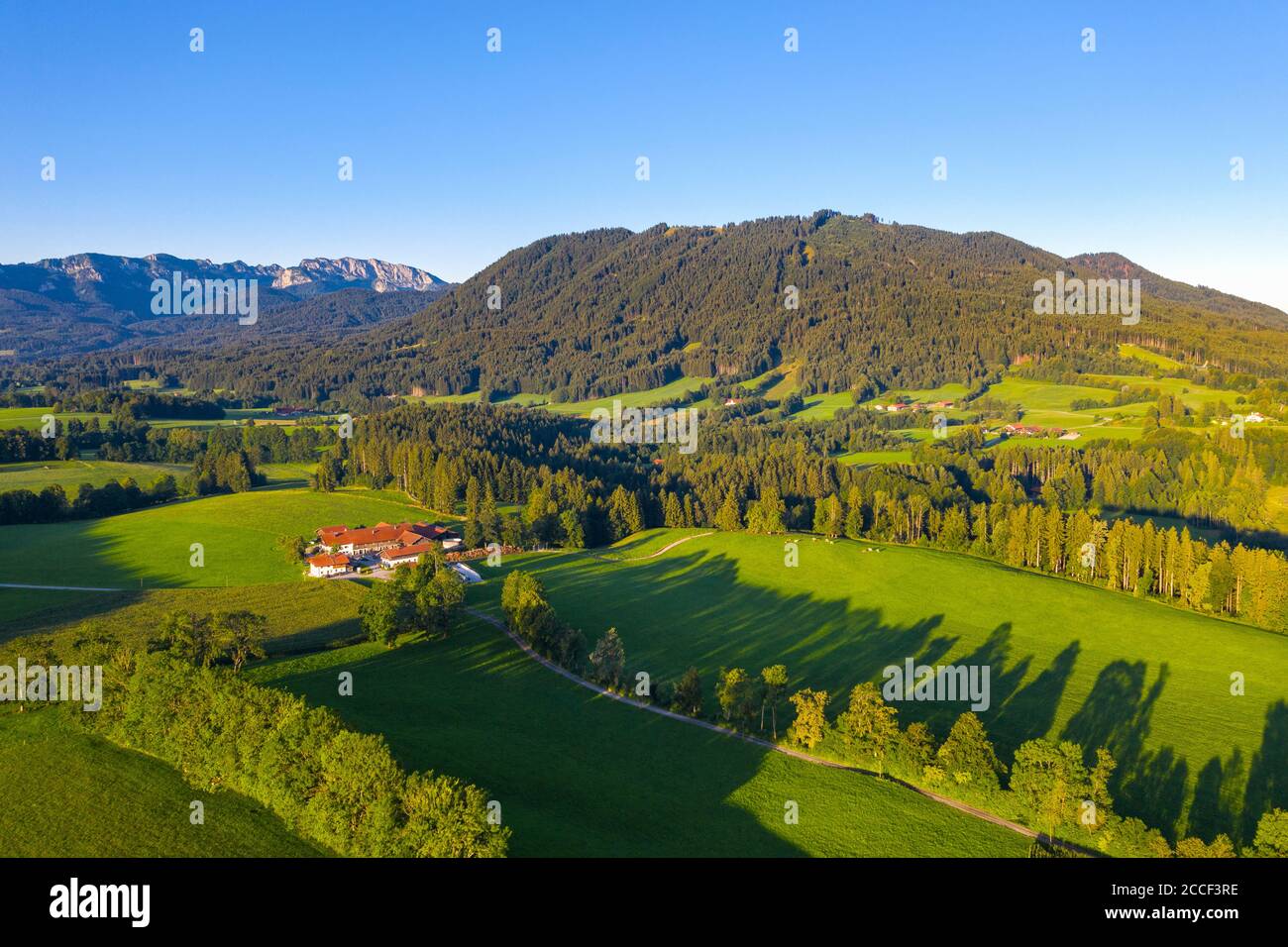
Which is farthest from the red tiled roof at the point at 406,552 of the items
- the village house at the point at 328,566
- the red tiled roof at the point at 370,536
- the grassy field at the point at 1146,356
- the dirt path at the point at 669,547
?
the grassy field at the point at 1146,356

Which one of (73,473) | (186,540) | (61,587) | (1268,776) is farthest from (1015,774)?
(73,473)

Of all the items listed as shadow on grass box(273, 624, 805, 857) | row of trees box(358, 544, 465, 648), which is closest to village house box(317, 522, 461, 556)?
row of trees box(358, 544, 465, 648)

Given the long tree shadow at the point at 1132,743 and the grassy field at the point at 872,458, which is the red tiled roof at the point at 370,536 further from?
the grassy field at the point at 872,458

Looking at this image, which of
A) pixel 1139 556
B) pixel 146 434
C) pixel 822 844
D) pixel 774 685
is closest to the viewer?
pixel 822 844

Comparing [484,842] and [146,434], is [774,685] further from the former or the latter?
[146,434]

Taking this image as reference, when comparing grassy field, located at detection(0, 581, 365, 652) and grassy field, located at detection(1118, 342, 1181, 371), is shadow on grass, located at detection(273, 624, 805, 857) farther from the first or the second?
grassy field, located at detection(1118, 342, 1181, 371)

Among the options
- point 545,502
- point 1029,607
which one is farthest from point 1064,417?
point 545,502

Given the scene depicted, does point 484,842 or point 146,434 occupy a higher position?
point 146,434

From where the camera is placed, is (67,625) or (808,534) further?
(808,534)
